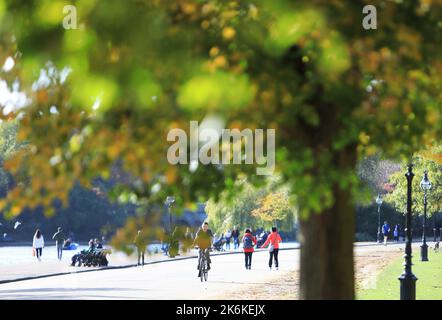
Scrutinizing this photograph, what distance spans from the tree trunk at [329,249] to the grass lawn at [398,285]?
13304 mm

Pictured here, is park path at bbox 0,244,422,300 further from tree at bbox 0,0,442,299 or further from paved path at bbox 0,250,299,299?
tree at bbox 0,0,442,299

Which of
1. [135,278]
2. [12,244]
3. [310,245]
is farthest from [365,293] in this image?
[12,244]

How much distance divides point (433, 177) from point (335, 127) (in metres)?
37.2

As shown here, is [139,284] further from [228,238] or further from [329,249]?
[228,238]

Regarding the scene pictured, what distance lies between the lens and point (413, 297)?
18.8m

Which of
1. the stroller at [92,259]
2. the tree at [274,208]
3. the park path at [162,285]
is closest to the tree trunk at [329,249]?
the park path at [162,285]

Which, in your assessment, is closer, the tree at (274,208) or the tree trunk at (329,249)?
the tree trunk at (329,249)

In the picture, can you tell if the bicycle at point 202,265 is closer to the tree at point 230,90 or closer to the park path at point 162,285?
the park path at point 162,285

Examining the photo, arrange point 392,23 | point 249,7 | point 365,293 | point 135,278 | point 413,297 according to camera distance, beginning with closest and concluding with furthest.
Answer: point 249,7, point 392,23, point 413,297, point 365,293, point 135,278

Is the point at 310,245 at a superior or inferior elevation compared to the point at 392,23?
inferior

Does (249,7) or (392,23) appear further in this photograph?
(392,23)

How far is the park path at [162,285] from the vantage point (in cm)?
2312

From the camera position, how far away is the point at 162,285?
26562mm

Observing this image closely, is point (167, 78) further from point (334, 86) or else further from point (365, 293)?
point (365, 293)
